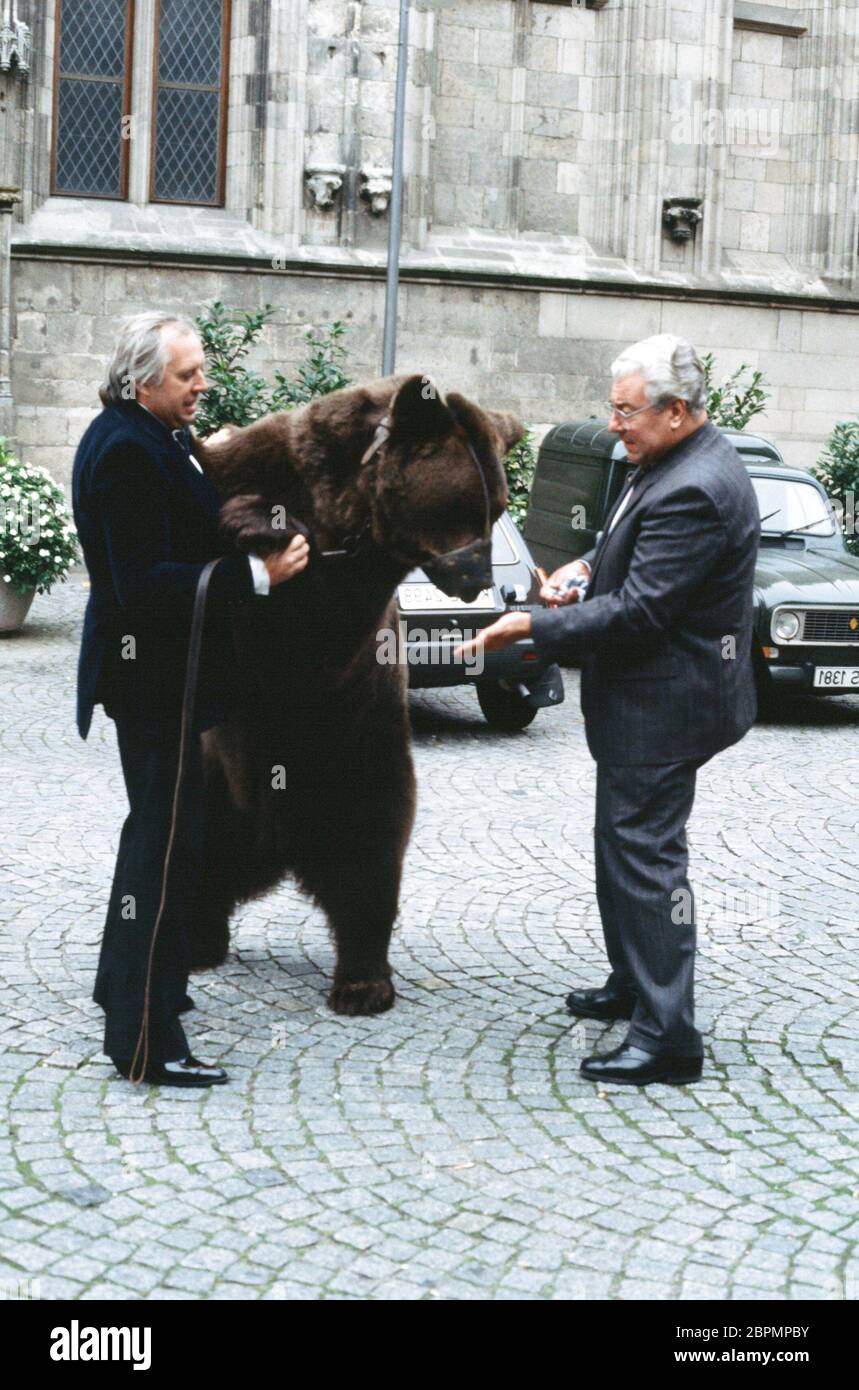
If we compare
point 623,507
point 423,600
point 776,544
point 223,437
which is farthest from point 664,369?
point 776,544

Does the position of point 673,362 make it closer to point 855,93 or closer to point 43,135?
point 43,135

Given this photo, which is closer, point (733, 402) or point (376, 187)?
point (376, 187)

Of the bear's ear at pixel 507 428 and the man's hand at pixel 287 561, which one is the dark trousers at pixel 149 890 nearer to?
the man's hand at pixel 287 561

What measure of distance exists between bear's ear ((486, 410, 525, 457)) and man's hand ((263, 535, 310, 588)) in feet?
2.01

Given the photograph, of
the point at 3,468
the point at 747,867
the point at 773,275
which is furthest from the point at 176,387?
the point at 773,275

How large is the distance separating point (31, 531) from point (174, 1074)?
29.4 feet

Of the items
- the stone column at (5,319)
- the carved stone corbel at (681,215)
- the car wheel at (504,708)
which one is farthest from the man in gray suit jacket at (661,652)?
the carved stone corbel at (681,215)

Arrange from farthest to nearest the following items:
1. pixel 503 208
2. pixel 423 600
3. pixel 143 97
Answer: pixel 503 208 < pixel 143 97 < pixel 423 600

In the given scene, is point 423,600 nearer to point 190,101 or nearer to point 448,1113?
point 448,1113

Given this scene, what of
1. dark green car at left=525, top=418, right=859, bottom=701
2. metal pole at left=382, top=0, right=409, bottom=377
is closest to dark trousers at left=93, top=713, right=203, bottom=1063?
dark green car at left=525, top=418, right=859, bottom=701

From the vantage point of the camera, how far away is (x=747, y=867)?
25.3 feet

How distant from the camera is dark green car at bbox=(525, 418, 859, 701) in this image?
1183cm

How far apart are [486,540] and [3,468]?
31.9ft

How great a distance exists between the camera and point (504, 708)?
36.7 feet
